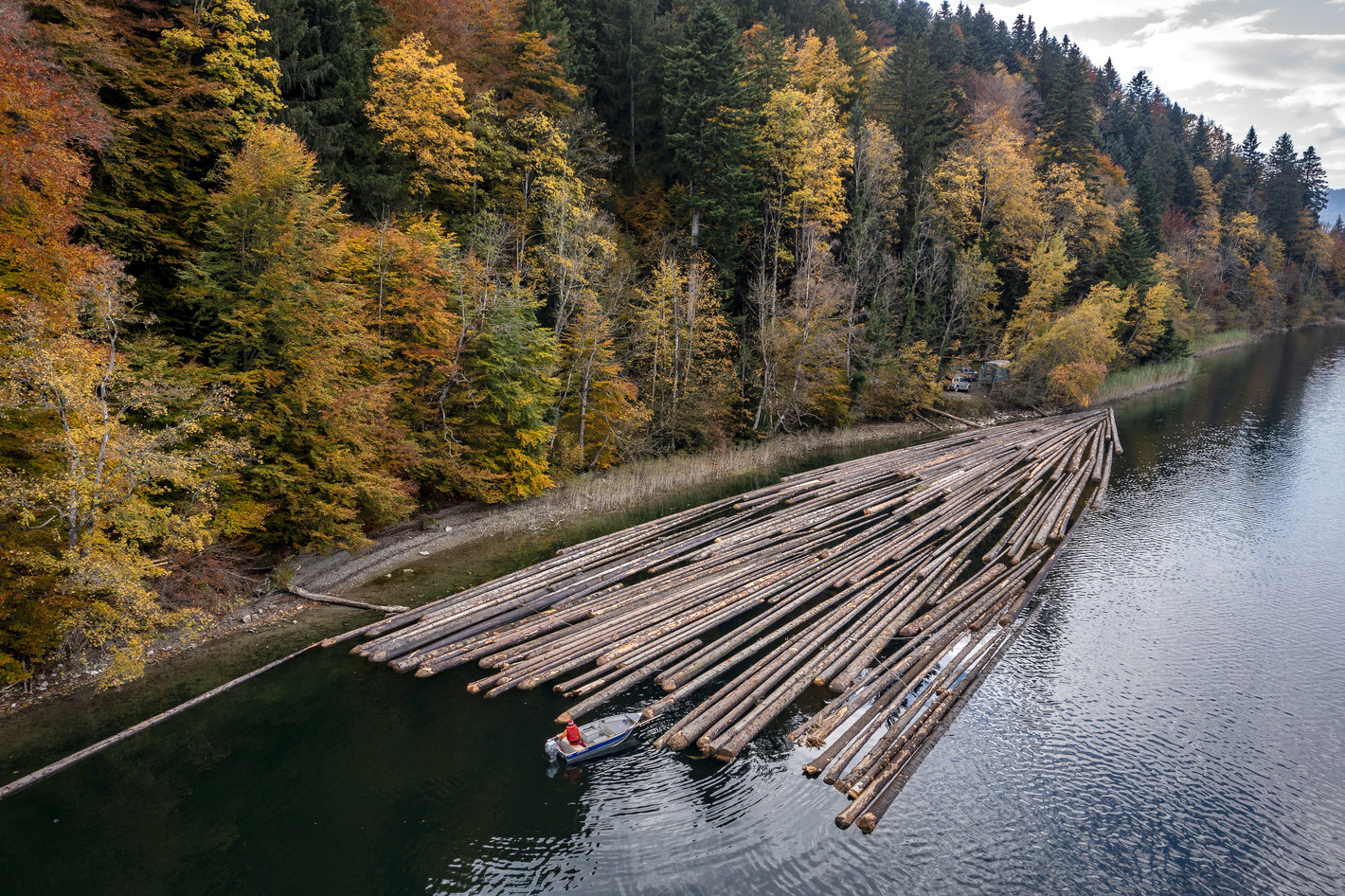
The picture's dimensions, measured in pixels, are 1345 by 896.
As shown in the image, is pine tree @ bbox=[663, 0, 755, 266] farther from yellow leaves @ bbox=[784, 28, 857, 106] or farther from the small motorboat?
the small motorboat

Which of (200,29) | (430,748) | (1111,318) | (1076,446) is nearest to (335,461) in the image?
(430,748)

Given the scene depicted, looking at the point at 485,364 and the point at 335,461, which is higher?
the point at 485,364

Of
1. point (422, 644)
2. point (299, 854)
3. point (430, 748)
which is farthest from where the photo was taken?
point (422, 644)

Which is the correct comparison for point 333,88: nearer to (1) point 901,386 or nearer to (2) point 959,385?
(1) point 901,386

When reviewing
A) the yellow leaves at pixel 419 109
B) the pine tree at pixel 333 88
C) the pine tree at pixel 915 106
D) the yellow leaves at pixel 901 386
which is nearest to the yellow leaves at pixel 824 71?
the pine tree at pixel 915 106

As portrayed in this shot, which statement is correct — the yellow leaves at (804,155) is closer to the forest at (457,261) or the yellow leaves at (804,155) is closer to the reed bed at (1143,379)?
the forest at (457,261)

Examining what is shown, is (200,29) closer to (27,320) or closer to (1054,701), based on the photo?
(27,320)
